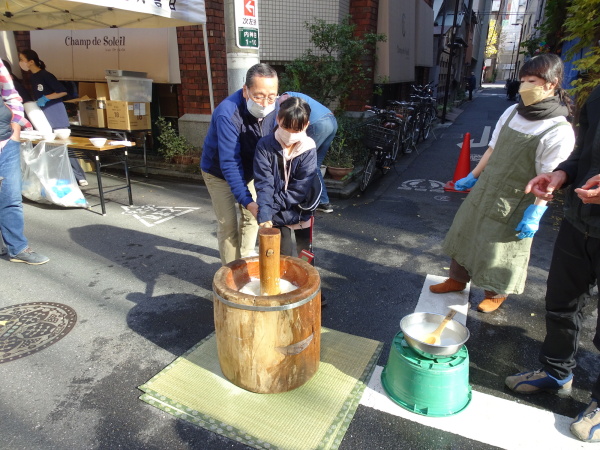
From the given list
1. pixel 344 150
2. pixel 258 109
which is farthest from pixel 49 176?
pixel 344 150

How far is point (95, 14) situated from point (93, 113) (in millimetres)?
2071

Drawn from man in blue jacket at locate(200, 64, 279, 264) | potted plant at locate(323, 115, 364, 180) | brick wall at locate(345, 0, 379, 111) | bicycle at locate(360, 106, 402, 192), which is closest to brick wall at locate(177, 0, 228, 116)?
potted plant at locate(323, 115, 364, 180)

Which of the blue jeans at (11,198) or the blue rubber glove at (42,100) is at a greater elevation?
the blue rubber glove at (42,100)

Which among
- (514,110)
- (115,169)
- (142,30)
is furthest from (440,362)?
(142,30)

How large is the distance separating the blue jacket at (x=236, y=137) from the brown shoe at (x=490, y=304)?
2.18 m

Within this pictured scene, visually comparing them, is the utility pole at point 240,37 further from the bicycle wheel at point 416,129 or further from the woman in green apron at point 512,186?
the bicycle wheel at point 416,129

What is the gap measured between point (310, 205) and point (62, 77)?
8.75 meters

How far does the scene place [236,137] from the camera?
10.0 ft

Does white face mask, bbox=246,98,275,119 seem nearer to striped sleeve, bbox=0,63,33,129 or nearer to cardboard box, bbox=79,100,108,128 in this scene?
striped sleeve, bbox=0,63,33,129

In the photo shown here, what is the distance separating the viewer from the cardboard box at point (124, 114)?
769cm

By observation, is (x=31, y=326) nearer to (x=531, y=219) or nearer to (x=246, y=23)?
(x=246, y=23)

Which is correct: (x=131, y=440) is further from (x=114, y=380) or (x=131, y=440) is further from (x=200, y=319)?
(x=200, y=319)

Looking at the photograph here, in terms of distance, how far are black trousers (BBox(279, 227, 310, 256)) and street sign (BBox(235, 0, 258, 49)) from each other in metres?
2.04

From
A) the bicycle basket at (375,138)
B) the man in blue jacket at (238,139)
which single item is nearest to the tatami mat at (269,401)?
the man in blue jacket at (238,139)
